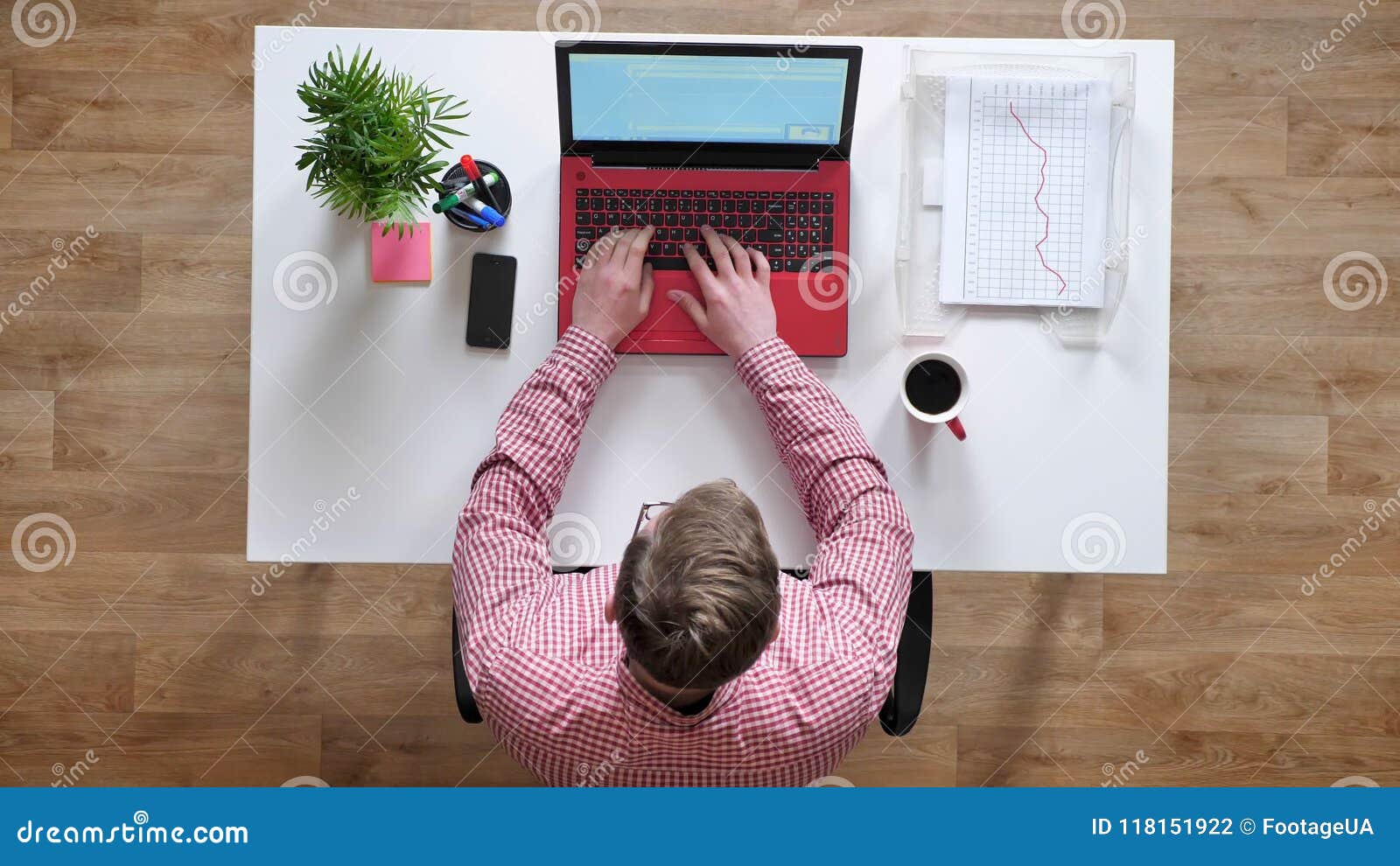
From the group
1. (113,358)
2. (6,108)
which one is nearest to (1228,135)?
(113,358)

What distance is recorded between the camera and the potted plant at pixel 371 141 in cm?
101

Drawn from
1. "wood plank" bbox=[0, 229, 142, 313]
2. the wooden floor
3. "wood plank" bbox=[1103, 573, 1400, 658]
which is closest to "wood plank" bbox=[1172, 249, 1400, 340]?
the wooden floor

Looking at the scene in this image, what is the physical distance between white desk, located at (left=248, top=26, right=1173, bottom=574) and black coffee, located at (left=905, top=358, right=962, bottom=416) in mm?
38

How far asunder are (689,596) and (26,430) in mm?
1528

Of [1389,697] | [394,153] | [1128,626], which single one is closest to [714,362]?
[394,153]

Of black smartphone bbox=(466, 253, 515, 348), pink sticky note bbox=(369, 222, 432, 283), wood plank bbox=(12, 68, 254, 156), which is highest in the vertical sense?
wood plank bbox=(12, 68, 254, 156)

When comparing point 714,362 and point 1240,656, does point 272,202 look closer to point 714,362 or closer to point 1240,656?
point 714,362

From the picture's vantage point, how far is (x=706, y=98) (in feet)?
3.39

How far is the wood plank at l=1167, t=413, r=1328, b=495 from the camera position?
166 centimetres

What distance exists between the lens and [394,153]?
1.02 meters

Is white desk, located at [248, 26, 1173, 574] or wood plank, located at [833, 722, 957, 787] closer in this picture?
white desk, located at [248, 26, 1173, 574]

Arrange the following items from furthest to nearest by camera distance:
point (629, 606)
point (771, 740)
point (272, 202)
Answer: point (272, 202), point (771, 740), point (629, 606)

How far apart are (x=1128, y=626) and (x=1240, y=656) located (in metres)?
0.22

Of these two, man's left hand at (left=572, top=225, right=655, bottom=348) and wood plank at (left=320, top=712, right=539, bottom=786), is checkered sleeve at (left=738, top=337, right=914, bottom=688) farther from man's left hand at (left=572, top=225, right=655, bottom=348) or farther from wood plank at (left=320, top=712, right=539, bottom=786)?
wood plank at (left=320, top=712, right=539, bottom=786)
